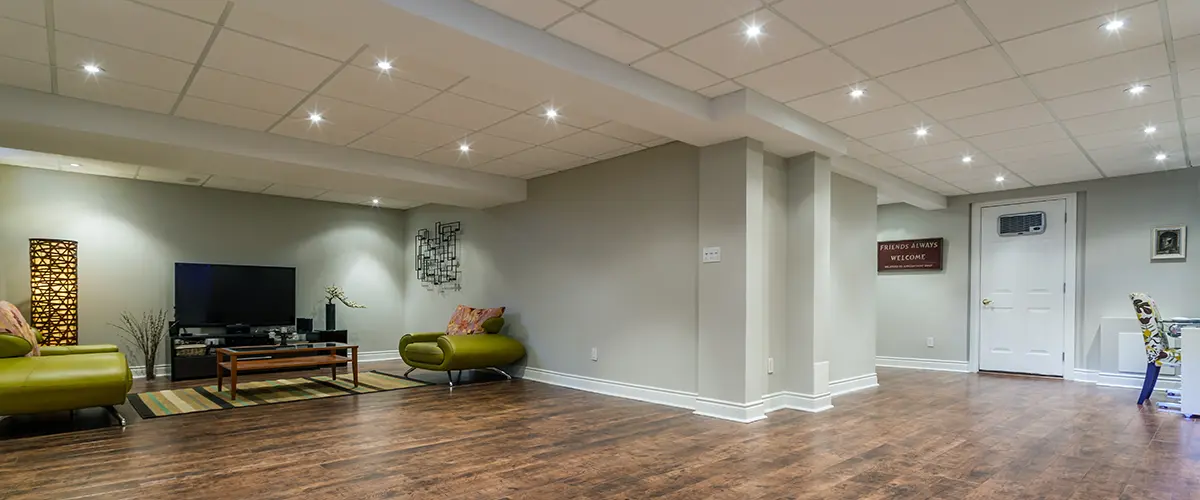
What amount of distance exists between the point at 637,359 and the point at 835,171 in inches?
109

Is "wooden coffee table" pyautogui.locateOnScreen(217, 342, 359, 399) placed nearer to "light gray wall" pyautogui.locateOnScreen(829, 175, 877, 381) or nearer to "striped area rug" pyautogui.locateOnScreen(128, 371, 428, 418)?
"striped area rug" pyautogui.locateOnScreen(128, 371, 428, 418)

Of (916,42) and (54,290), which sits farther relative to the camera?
(54,290)

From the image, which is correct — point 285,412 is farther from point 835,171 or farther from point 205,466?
point 835,171

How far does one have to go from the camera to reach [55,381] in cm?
398

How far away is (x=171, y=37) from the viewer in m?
3.29

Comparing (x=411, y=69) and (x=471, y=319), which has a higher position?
(x=411, y=69)

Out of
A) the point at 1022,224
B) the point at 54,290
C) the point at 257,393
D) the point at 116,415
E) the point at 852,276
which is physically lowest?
the point at 257,393

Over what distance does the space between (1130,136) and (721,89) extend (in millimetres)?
3769

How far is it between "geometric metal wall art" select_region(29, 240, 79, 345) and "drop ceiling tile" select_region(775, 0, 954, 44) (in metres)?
7.80

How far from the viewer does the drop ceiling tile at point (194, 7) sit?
2891mm

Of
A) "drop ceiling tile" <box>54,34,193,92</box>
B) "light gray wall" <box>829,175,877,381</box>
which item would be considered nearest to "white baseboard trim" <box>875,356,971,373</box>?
"light gray wall" <box>829,175,877,381</box>

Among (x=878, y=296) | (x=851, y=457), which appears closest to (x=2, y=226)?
(x=851, y=457)

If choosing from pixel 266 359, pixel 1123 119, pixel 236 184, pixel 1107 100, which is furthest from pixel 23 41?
pixel 1123 119

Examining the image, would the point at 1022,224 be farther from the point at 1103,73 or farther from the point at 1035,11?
the point at 1035,11
